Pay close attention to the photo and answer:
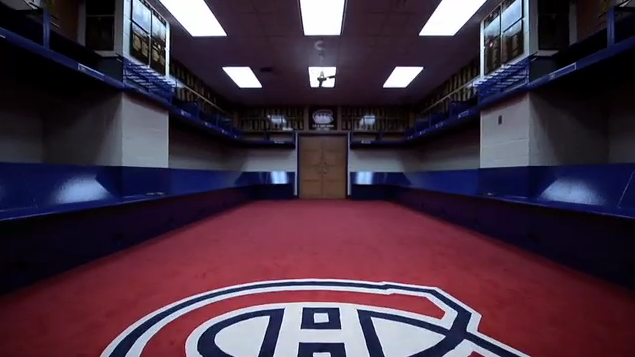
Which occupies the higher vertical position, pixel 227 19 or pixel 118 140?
pixel 227 19

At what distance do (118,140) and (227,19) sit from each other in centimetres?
261

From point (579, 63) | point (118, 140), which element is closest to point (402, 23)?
point (579, 63)

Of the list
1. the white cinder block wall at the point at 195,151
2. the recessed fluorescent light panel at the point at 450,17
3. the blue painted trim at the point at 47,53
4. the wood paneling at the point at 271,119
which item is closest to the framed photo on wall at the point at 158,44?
the blue painted trim at the point at 47,53

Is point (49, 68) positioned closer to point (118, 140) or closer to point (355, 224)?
point (118, 140)

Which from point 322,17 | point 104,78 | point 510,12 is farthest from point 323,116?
point 104,78

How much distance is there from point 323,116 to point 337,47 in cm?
458

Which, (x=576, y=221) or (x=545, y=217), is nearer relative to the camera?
(x=576, y=221)

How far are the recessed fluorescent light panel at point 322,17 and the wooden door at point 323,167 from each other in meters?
5.49

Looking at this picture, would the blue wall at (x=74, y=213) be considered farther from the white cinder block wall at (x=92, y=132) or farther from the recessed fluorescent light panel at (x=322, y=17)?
the recessed fluorescent light panel at (x=322, y=17)

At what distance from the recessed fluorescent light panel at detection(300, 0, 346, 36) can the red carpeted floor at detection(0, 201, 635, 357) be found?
339 centimetres

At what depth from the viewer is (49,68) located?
2.79m

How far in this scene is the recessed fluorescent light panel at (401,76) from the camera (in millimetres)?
6816

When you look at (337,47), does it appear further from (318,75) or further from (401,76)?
(401,76)

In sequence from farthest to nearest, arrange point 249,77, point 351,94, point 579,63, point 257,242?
point 351,94 < point 249,77 < point 257,242 < point 579,63
